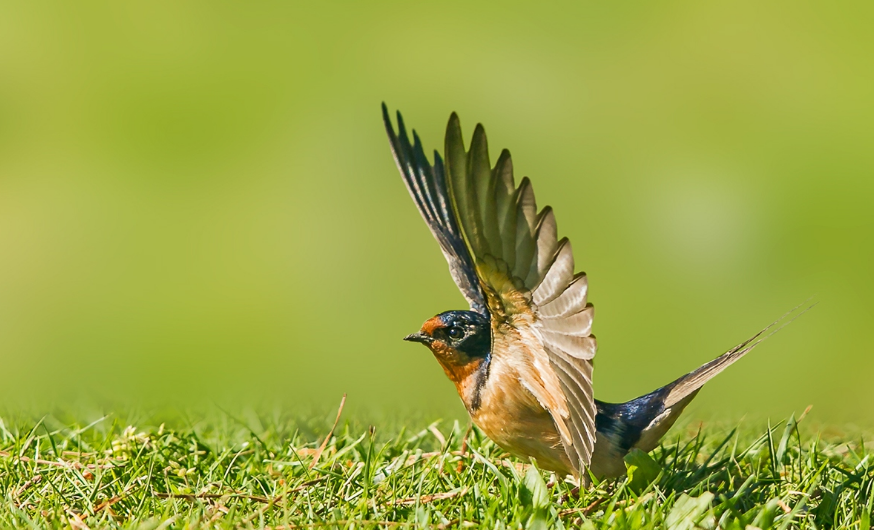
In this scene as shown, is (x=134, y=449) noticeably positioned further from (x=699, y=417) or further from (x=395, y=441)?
(x=699, y=417)

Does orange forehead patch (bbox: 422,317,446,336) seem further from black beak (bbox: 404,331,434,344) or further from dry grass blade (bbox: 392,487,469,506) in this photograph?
dry grass blade (bbox: 392,487,469,506)

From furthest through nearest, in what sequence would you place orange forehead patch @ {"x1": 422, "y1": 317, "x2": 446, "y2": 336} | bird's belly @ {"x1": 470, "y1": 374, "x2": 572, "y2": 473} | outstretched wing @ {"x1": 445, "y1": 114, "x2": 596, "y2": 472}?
orange forehead patch @ {"x1": 422, "y1": 317, "x2": 446, "y2": 336} → bird's belly @ {"x1": 470, "y1": 374, "x2": 572, "y2": 473} → outstretched wing @ {"x1": 445, "y1": 114, "x2": 596, "y2": 472}

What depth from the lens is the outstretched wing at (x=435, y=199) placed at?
15.8 feet

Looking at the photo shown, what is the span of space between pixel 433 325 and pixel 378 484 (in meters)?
0.95

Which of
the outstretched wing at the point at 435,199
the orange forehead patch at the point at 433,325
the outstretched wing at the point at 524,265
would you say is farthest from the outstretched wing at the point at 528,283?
the orange forehead patch at the point at 433,325

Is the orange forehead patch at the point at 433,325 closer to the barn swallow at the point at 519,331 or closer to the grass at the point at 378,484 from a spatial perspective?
the barn swallow at the point at 519,331

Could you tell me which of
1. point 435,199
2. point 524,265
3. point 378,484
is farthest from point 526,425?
point 435,199

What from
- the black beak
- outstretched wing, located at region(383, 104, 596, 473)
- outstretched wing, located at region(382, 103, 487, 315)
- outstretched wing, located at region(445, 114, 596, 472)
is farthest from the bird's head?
outstretched wing, located at region(445, 114, 596, 472)

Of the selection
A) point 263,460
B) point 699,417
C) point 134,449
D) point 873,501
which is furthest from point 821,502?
point 134,449

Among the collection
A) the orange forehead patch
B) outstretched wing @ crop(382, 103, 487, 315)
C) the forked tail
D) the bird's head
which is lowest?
the forked tail

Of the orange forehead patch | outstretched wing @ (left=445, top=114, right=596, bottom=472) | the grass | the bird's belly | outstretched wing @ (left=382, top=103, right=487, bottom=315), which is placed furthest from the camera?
the orange forehead patch

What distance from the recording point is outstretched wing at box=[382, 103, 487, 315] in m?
4.80

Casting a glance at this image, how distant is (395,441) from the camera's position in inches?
209

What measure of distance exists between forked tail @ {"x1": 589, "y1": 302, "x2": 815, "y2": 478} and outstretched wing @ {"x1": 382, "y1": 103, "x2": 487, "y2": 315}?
2.87 feet
